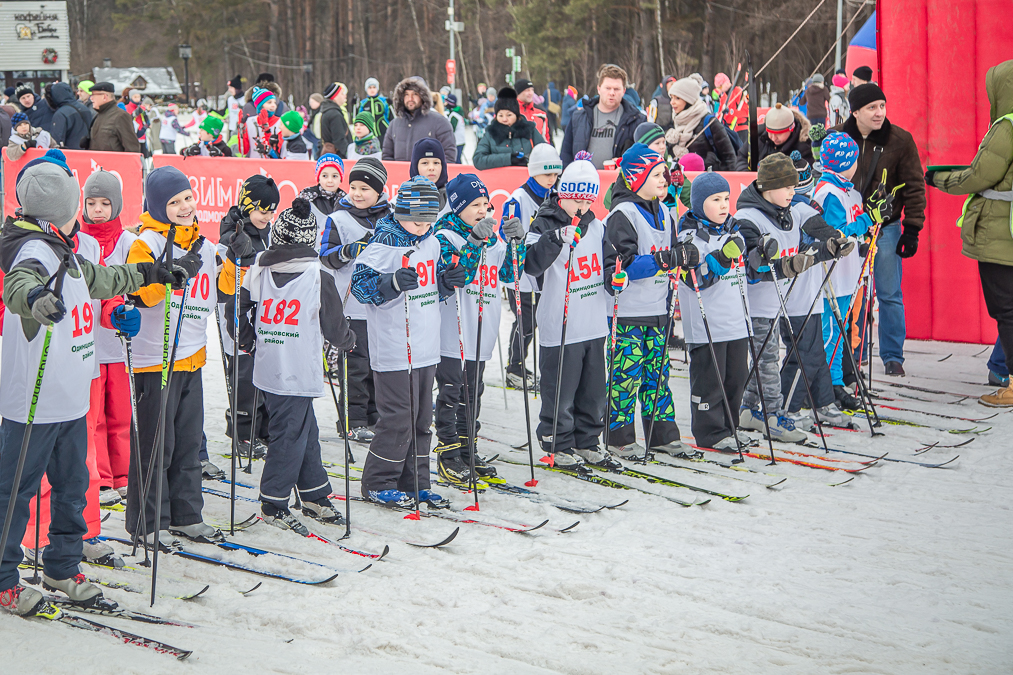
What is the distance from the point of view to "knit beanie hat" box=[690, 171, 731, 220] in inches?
212

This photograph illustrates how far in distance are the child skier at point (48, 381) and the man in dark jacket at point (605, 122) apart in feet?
16.4

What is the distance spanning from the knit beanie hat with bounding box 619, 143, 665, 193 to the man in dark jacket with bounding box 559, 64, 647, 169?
2.45 metres

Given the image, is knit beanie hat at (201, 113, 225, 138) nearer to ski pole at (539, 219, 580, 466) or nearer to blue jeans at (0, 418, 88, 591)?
ski pole at (539, 219, 580, 466)

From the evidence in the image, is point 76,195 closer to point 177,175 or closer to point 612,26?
point 177,175

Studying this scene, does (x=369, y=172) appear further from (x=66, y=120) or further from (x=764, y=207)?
(x=66, y=120)

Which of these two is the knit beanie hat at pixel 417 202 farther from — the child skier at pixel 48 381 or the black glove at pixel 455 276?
the child skier at pixel 48 381

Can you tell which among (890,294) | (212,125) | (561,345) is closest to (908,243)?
(890,294)

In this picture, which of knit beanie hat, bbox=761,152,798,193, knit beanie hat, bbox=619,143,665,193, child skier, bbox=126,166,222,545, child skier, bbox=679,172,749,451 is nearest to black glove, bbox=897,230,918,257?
knit beanie hat, bbox=761,152,798,193

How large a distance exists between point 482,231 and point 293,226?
36.1 inches

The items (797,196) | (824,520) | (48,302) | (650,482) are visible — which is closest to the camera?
(48,302)

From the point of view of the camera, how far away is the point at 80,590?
352 centimetres

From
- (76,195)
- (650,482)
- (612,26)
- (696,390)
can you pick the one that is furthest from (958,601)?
(612,26)

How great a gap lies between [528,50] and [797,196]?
34231 mm

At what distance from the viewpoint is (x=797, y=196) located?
6117mm
